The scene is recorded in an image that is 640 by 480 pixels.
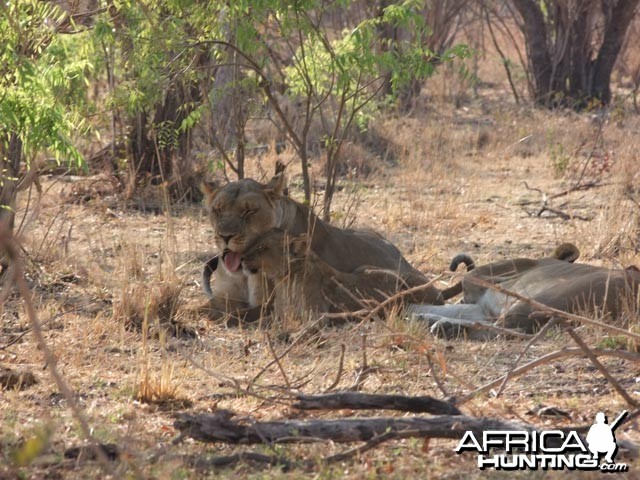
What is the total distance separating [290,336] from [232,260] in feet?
2.63

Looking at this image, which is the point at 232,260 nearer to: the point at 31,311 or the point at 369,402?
the point at 369,402

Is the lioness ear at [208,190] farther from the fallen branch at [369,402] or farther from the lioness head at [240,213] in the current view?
the fallen branch at [369,402]

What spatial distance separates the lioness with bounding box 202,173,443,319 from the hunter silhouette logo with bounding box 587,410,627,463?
3.41 metres

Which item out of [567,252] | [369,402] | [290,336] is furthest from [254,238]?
[369,402]

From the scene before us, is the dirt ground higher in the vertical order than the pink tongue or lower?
lower

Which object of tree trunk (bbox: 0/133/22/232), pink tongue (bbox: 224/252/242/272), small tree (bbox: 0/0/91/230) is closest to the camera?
small tree (bbox: 0/0/91/230)

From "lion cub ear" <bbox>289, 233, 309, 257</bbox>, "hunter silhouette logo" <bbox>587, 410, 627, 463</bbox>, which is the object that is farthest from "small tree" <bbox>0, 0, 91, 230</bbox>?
"hunter silhouette logo" <bbox>587, 410, 627, 463</bbox>

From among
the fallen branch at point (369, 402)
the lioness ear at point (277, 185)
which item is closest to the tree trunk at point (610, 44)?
the lioness ear at point (277, 185)

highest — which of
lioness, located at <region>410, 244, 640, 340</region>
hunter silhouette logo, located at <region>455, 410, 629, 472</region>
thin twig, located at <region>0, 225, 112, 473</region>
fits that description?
thin twig, located at <region>0, 225, 112, 473</region>

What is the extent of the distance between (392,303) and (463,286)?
787mm

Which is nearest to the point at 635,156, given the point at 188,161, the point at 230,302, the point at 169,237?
the point at 188,161

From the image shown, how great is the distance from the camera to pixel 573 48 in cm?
1984

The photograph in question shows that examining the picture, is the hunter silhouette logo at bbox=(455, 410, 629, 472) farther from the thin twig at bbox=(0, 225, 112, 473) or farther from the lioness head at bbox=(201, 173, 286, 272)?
the lioness head at bbox=(201, 173, 286, 272)

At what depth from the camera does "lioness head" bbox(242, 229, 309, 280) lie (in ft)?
23.5
